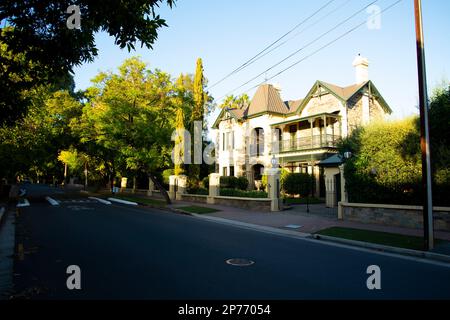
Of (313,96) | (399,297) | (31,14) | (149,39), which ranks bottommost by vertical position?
(399,297)

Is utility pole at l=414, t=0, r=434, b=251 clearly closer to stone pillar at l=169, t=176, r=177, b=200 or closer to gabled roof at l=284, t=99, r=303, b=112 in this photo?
gabled roof at l=284, t=99, r=303, b=112

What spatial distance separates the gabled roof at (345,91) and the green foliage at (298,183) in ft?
22.6

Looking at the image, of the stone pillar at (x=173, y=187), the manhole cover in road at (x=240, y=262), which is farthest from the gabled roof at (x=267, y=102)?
the manhole cover in road at (x=240, y=262)

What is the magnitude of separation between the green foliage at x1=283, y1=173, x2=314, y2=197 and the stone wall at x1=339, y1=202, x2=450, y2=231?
11.9 metres

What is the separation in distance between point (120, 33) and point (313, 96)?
84.8 feet

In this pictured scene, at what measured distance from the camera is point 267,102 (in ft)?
107

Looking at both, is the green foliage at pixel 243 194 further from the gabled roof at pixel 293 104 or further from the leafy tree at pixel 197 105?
the gabled roof at pixel 293 104

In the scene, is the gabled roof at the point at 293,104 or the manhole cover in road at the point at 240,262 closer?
the manhole cover in road at the point at 240,262

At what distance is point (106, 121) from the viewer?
25.1m

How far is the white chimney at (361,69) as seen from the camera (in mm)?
29125

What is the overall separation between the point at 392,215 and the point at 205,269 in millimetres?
10489
